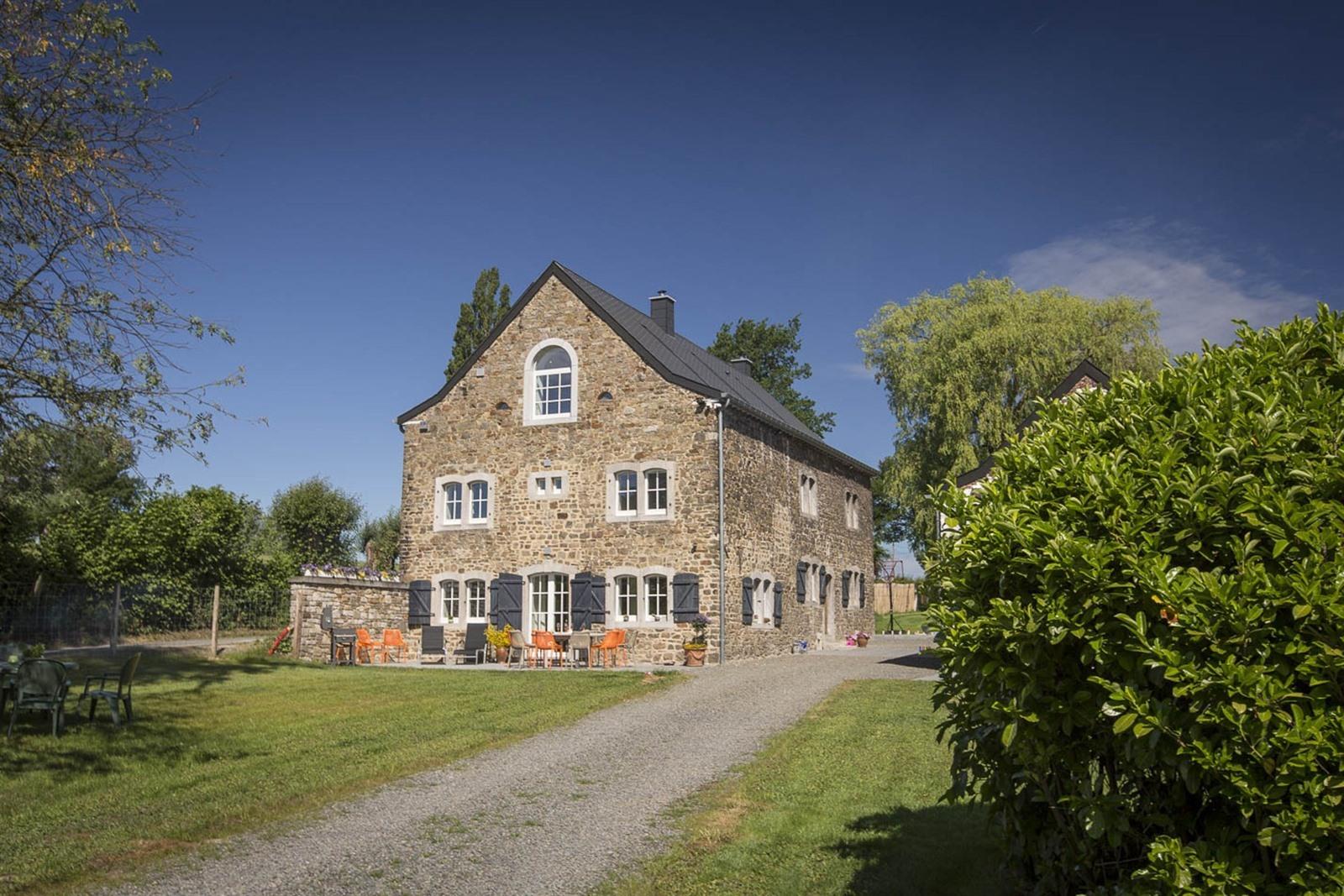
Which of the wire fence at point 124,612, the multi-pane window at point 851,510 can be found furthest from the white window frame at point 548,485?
the multi-pane window at point 851,510

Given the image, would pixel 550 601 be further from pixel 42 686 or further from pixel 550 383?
pixel 42 686

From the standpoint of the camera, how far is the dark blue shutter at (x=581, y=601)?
2091 centimetres

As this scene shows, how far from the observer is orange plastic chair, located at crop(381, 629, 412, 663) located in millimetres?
21641

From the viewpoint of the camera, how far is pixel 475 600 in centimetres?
2261

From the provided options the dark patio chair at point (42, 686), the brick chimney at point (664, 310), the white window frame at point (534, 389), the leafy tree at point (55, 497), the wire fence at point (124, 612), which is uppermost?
the brick chimney at point (664, 310)

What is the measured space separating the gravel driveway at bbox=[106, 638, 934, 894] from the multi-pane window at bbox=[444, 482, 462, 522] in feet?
39.7

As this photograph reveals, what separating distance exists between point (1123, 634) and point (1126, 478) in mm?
543

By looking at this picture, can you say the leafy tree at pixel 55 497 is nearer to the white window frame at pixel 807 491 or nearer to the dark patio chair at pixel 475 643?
the dark patio chair at pixel 475 643

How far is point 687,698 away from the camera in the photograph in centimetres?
1423

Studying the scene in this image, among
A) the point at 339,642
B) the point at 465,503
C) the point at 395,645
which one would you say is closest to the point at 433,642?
the point at 395,645

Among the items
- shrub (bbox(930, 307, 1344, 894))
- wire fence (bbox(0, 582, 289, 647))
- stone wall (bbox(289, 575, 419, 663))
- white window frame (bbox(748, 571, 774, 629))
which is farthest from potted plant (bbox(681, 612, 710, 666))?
shrub (bbox(930, 307, 1344, 894))

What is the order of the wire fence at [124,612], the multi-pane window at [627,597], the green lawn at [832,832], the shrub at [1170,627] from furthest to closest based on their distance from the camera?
the wire fence at [124,612], the multi-pane window at [627,597], the green lawn at [832,832], the shrub at [1170,627]

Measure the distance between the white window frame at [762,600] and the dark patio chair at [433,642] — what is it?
7010mm

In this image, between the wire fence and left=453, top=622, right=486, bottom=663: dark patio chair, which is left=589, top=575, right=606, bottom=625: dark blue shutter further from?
the wire fence
